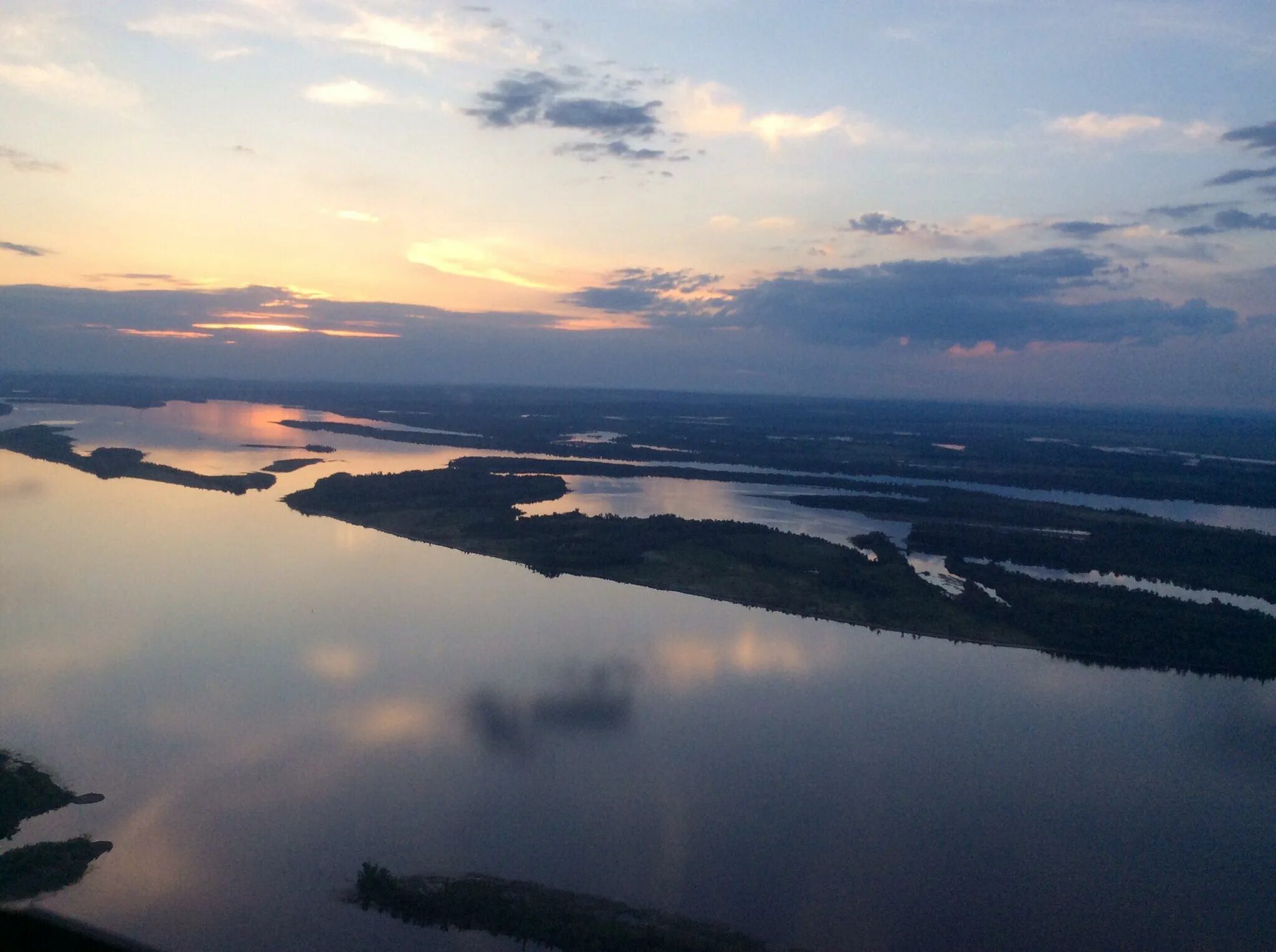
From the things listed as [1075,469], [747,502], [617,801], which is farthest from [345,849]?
[1075,469]

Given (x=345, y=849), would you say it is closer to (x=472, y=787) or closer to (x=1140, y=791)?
(x=472, y=787)

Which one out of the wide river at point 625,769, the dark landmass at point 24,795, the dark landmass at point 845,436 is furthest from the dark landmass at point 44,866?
the dark landmass at point 845,436

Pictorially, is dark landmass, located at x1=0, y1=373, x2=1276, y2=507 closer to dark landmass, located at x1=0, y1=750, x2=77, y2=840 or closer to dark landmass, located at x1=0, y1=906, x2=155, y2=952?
dark landmass, located at x1=0, y1=750, x2=77, y2=840

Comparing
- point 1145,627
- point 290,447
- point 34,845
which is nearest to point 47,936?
point 34,845

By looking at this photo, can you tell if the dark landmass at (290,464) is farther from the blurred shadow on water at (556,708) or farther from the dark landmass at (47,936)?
the dark landmass at (47,936)

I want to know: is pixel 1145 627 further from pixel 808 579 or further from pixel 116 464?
pixel 116 464

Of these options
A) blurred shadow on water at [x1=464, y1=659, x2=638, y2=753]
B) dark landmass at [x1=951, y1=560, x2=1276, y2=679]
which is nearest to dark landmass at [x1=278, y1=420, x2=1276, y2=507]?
dark landmass at [x1=951, y1=560, x2=1276, y2=679]
